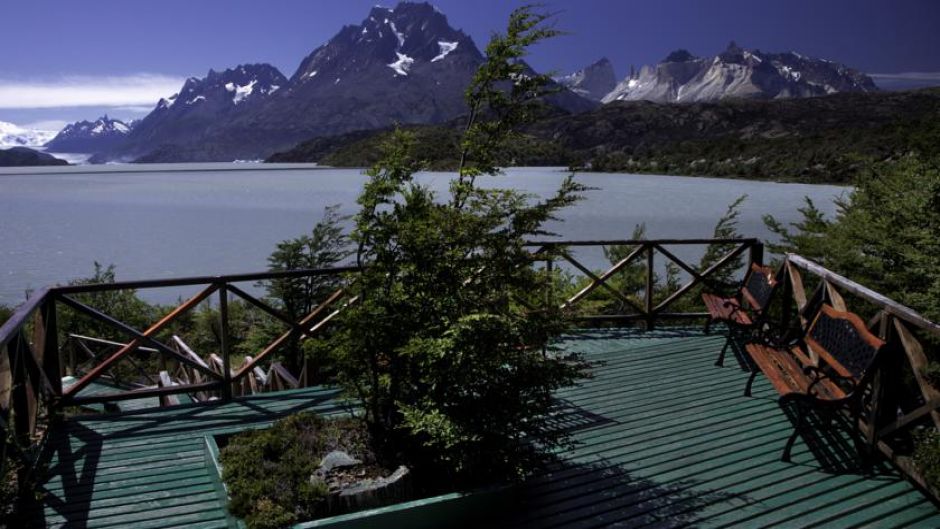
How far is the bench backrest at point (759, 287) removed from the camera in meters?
6.60

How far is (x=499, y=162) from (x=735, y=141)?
68.4 m

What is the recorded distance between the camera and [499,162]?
15.5ft

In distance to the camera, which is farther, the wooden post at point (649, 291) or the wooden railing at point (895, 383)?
the wooden post at point (649, 291)

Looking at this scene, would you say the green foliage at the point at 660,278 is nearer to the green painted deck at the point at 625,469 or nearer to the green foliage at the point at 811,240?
the green foliage at the point at 811,240

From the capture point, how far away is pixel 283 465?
4031mm

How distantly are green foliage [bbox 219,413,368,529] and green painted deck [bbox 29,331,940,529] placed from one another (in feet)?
0.73

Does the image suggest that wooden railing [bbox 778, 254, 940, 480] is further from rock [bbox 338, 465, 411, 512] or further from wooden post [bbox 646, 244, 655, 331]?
rock [bbox 338, 465, 411, 512]

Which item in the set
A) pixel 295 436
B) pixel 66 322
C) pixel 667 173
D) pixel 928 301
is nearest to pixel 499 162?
pixel 295 436

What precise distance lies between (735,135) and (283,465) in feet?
283

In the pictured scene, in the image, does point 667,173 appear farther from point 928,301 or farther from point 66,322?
point 928,301

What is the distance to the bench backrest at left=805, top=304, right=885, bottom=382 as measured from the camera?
452 cm

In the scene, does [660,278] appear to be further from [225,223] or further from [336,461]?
[225,223]

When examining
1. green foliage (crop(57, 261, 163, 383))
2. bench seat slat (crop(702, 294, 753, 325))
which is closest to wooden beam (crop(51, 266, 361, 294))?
bench seat slat (crop(702, 294, 753, 325))

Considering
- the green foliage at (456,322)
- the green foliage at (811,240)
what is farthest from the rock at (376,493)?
the green foliage at (811,240)
